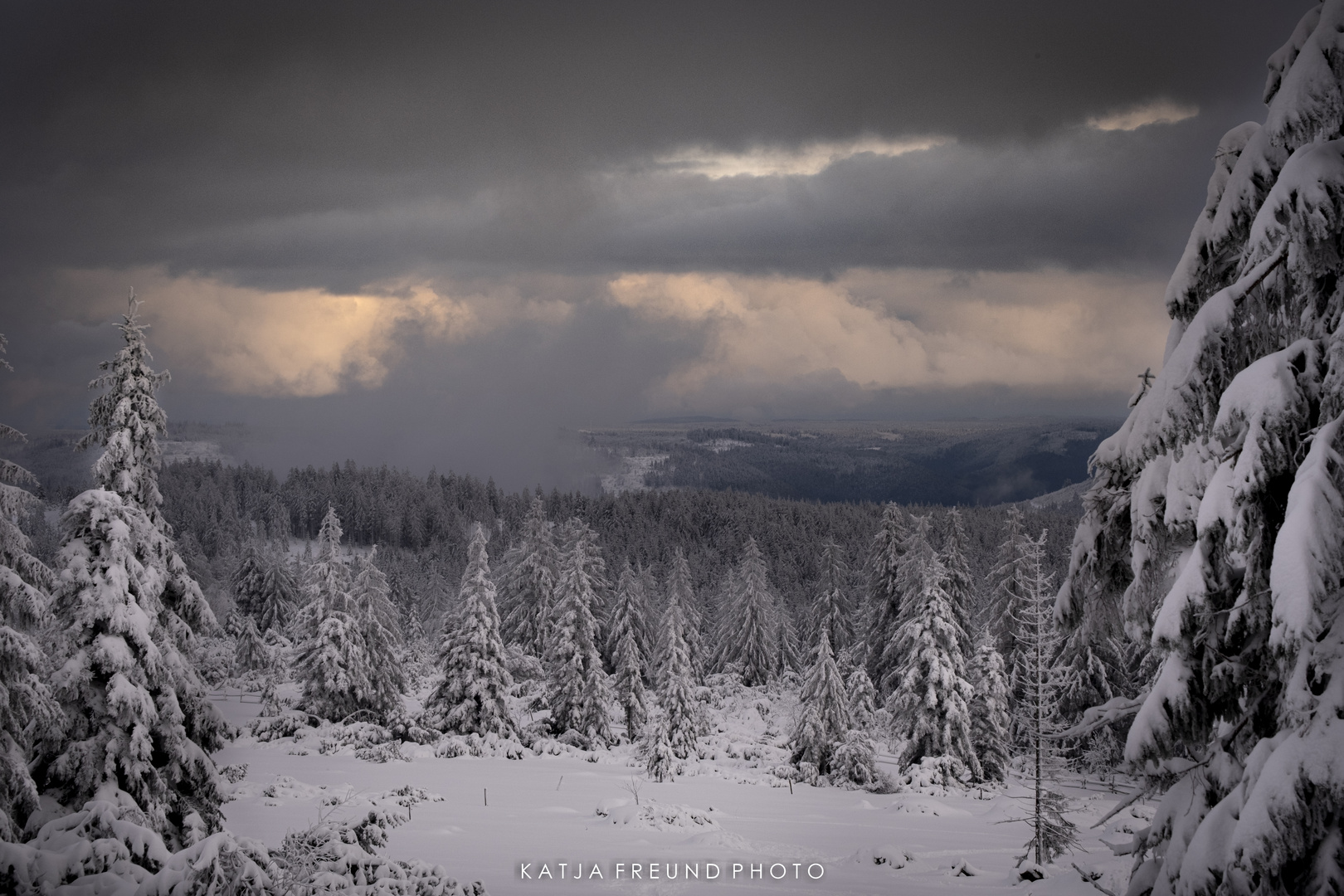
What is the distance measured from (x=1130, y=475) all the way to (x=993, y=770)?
2935 centimetres

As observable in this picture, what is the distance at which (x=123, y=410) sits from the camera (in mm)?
15547

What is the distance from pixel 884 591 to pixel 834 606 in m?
11.0

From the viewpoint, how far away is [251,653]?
2083 inches

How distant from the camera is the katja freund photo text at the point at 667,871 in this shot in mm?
17375

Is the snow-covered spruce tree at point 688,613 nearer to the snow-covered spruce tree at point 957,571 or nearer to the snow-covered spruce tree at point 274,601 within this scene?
the snow-covered spruce tree at point 957,571

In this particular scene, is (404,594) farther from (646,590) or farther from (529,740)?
(529,740)

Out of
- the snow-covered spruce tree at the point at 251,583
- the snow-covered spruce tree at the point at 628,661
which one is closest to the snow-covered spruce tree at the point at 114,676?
the snow-covered spruce tree at the point at 628,661

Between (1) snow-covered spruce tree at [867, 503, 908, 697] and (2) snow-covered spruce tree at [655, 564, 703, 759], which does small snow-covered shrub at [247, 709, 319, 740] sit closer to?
(2) snow-covered spruce tree at [655, 564, 703, 759]

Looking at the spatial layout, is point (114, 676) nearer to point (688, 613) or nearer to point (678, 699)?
point (678, 699)

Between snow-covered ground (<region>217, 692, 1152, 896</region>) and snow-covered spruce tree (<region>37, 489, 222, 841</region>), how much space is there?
351 centimetres

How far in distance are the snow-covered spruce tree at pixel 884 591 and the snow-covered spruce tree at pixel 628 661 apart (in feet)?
42.0

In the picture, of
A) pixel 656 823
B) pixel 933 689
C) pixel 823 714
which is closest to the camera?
pixel 656 823

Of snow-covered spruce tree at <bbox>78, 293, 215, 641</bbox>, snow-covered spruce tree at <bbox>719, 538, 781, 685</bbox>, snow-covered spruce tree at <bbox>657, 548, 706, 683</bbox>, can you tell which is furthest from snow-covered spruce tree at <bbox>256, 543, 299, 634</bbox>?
snow-covered spruce tree at <bbox>78, 293, 215, 641</bbox>

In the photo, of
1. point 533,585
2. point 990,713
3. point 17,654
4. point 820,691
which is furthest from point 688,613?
point 17,654
